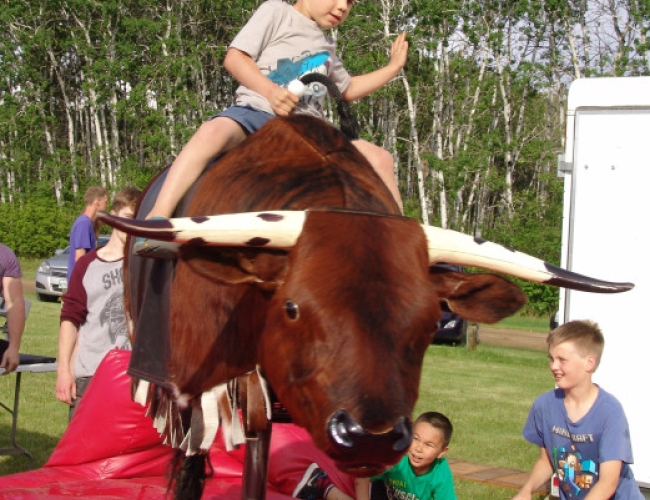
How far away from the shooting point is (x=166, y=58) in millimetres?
32688

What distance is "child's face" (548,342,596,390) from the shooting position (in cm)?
485

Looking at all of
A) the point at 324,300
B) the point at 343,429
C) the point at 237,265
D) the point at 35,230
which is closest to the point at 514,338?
the point at 237,265

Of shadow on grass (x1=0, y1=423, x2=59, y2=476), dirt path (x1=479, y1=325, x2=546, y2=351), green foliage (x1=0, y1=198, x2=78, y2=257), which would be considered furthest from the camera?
green foliage (x1=0, y1=198, x2=78, y2=257)

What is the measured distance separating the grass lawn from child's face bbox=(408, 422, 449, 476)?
1.91m

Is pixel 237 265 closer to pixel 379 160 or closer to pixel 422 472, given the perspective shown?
pixel 379 160

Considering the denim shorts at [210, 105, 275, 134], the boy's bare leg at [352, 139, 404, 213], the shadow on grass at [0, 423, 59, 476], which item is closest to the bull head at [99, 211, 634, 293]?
the boy's bare leg at [352, 139, 404, 213]

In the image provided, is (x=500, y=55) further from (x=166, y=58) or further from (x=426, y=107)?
(x=166, y=58)

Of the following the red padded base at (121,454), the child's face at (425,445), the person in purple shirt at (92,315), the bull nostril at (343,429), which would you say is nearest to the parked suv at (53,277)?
the person in purple shirt at (92,315)

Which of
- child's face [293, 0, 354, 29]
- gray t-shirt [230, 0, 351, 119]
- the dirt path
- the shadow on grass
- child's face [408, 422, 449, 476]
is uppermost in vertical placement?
child's face [293, 0, 354, 29]

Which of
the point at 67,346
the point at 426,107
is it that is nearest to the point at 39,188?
the point at 426,107

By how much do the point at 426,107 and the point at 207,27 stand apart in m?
9.38

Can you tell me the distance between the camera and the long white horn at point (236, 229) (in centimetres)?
258

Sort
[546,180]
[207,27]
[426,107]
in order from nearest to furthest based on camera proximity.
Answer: [546,180]
[426,107]
[207,27]

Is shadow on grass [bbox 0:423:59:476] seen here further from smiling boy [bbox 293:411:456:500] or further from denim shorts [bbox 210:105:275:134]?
denim shorts [bbox 210:105:275:134]
